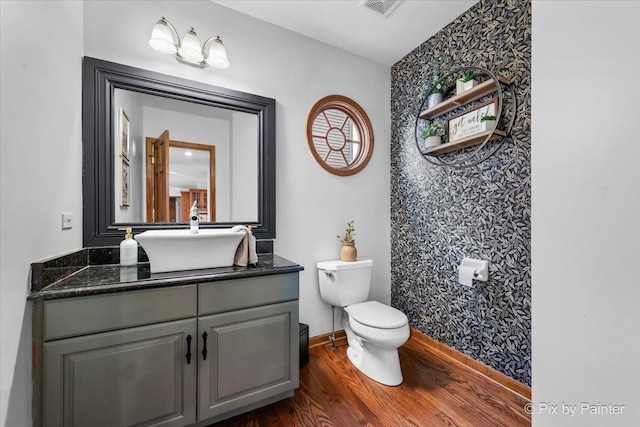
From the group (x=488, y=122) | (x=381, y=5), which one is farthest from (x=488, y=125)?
(x=381, y=5)

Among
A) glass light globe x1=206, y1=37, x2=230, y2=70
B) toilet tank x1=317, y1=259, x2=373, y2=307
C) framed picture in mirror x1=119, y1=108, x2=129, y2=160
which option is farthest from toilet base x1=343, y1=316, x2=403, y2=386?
glass light globe x1=206, y1=37, x2=230, y2=70

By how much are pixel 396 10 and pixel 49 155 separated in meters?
2.31

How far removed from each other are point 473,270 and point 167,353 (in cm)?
192

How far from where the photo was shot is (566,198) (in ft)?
2.14

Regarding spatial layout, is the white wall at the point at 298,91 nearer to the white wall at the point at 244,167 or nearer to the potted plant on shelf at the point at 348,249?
the potted plant on shelf at the point at 348,249

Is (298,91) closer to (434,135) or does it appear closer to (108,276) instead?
(434,135)

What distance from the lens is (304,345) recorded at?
6.64 feet

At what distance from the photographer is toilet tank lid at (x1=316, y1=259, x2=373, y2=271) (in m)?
2.14

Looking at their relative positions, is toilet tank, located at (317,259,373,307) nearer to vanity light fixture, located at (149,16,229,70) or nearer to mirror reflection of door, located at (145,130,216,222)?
Answer: mirror reflection of door, located at (145,130,216,222)

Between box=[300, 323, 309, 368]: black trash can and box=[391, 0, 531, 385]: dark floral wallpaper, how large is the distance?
40.2 inches

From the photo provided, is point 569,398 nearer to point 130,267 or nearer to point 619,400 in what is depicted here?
point 619,400

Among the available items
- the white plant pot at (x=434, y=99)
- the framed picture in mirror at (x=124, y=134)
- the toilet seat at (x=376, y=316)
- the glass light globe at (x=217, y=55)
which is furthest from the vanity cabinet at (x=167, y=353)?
the white plant pot at (x=434, y=99)

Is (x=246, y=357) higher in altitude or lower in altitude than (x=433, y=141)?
lower

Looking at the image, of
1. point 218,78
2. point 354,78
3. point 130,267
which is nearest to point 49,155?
point 130,267
